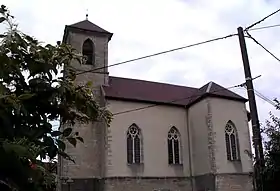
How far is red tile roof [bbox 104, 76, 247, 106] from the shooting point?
84.8 ft

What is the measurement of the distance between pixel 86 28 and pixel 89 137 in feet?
27.5

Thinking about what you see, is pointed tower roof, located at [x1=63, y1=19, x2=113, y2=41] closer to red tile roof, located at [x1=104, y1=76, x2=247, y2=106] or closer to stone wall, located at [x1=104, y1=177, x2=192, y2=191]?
red tile roof, located at [x1=104, y1=76, x2=247, y2=106]

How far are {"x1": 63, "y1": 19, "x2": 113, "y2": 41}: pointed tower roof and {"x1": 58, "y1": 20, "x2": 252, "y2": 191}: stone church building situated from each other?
102 millimetres

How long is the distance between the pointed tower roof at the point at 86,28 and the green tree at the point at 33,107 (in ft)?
77.1

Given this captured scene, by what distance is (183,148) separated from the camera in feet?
86.4

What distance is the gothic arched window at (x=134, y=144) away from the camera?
968 inches

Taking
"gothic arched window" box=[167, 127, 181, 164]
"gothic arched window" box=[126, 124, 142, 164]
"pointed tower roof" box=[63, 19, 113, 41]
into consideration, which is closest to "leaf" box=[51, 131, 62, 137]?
"gothic arched window" box=[126, 124, 142, 164]

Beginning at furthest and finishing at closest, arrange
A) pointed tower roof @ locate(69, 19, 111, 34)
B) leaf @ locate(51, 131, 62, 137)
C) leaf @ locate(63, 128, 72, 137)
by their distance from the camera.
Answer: pointed tower roof @ locate(69, 19, 111, 34) < leaf @ locate(63, 128, 72, 137) < leaf @ locate(51, 131, 62, 137)

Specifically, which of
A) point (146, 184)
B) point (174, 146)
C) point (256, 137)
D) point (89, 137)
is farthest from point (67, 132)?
point (174, 146)

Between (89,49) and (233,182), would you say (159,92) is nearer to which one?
(89,49)

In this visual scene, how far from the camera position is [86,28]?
92.7 feet

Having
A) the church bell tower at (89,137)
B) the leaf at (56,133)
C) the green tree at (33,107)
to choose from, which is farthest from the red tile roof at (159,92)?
the leaf at (56,133)

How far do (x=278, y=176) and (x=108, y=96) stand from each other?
16.6 metres

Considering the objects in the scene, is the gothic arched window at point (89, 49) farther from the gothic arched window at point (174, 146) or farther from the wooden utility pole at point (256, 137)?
the wooden utility pole at point (256, 137)
